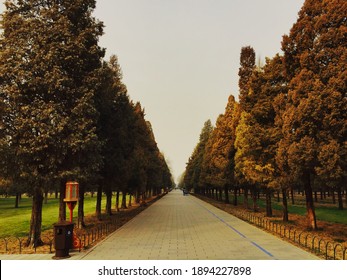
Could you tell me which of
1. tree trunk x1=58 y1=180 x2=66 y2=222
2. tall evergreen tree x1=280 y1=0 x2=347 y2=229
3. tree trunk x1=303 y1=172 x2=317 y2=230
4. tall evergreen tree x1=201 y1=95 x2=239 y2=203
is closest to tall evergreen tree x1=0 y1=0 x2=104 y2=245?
tree trunk x1=58 y1=180 x2=66 y2=222

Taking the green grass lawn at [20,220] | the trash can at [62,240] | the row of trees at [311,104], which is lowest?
the green grass lawn at [20,220]

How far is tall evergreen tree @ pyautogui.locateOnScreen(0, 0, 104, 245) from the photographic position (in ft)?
46.7

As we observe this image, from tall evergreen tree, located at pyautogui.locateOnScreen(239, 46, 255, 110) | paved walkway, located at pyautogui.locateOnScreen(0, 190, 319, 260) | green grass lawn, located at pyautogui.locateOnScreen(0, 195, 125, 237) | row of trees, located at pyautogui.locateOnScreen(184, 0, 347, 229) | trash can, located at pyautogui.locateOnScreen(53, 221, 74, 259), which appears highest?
tall evergreen tree, located at pyautogui.locateOnScreen(239, 46, 255, 110)

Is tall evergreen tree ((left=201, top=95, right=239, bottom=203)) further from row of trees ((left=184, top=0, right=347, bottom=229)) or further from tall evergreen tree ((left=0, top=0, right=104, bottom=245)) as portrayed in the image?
tall evergreen tree ((left=0, top=0, right=104, bottom=245))

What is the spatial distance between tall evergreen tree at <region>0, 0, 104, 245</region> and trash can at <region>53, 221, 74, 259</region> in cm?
299

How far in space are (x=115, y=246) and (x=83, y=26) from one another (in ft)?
35.4

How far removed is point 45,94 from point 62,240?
685 cm

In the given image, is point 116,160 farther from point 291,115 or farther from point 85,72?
point 291,115

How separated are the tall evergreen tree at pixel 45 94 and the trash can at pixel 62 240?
9.82ft

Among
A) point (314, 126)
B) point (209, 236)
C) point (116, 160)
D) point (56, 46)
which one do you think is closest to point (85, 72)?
point (56, 46)

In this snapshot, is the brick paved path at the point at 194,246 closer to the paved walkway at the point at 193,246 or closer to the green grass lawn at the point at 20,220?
the paved walkway at the point at 193,246

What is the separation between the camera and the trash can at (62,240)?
11.5 metres

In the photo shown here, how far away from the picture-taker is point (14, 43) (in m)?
14.8

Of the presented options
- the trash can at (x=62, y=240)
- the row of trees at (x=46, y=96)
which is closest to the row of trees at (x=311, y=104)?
the row of trees at (x=46, y=96)
